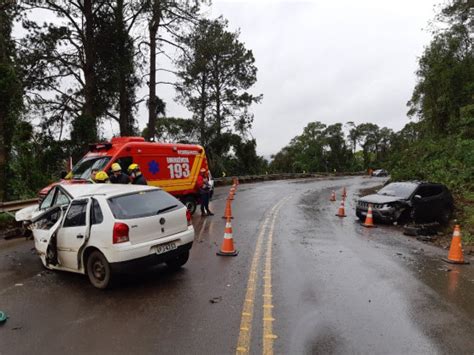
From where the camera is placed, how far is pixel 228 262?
762cm

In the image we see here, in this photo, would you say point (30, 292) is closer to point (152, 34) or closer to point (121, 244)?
point (121, 244)

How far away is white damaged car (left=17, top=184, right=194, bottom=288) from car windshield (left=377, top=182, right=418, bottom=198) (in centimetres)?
982

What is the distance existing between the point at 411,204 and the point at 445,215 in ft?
6.49

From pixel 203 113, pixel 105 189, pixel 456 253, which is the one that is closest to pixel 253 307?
pixel 105 189

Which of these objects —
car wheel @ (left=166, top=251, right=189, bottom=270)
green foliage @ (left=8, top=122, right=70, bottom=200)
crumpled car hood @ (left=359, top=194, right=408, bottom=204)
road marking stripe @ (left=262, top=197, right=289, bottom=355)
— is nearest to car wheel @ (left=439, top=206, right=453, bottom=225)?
crumpled car hood @ (left=359, top=194, right=408, bottom=204)

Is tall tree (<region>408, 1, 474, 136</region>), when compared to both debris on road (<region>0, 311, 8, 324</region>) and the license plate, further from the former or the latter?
debris on road (<region>0, 311, 8, 324</region>)

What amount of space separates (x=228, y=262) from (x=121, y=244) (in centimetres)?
250

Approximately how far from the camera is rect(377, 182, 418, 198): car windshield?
45.8 ft

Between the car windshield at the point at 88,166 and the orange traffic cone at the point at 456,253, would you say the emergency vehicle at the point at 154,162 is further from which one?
the orange traffic cone at the point at 456,253

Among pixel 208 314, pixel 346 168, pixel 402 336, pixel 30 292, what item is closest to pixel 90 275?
pixel 30 292

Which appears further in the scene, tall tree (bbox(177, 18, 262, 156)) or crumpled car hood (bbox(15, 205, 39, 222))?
tall tree (bbox(177, 18, 262, 156))

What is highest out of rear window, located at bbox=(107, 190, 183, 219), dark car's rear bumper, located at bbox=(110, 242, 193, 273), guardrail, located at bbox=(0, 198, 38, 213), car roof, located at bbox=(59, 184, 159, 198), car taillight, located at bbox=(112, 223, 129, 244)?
car roof, located at bbox=(59, 184, 159, 198)

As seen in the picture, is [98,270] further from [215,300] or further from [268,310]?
[268,310]

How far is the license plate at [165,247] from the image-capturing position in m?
6.18
